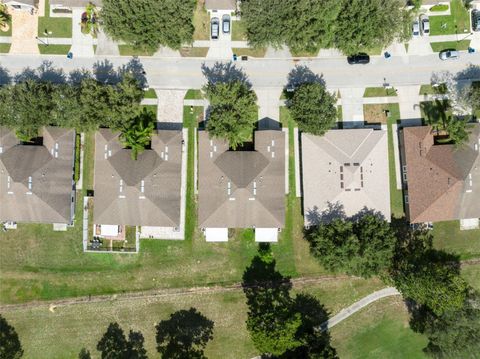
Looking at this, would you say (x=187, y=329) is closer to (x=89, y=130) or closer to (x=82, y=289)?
(x=82, y=289)

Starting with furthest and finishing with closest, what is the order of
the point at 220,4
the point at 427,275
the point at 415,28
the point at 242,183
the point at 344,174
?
the point at 415,28, the point at 220,4, the point at 344,174, the point at 242,183, the point at 427,275

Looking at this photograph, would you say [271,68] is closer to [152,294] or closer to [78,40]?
[78,40]

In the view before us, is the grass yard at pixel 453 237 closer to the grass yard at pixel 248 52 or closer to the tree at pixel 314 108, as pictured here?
the tree at pixel 314 108

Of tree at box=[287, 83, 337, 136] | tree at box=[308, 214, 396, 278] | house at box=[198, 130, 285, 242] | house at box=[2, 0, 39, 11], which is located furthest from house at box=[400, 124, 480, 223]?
house at box=[2, 0, 39, 11]

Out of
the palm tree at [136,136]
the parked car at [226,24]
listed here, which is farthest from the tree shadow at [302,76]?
the palm tree at [136,136]

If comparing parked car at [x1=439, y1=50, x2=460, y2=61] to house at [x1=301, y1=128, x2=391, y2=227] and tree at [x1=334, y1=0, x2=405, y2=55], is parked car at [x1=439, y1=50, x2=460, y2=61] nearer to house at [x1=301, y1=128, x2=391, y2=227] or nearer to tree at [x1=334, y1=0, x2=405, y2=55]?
tree at [x1=334, y1=0, x2=405, y2=55]

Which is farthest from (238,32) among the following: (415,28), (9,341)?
(9,341)
